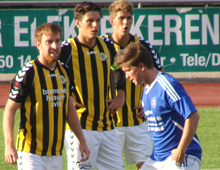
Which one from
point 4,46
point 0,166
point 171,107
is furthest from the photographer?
point 4,46

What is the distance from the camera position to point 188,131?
179 inches

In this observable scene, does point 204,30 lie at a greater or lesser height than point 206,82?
greater

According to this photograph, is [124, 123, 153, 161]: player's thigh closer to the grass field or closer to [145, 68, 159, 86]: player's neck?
the grass field

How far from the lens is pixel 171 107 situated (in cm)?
470

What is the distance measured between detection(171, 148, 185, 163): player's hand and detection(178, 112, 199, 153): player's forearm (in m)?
0.05

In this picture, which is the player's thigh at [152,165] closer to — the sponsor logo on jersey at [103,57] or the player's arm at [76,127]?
the player's arm at [76,127]

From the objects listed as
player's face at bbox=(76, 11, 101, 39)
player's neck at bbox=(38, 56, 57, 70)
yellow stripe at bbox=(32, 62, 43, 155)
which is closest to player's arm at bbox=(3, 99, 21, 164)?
yellow stripe at bbox=(32, 62, 43, 155)

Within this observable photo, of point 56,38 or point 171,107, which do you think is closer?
point 171,107

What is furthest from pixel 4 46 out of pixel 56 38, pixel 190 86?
pixel 56 38

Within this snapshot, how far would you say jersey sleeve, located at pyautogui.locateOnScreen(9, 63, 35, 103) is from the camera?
16.2ft

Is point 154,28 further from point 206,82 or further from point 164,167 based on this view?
point 164,167

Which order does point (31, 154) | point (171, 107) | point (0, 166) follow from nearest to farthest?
1. point (171, 107)
2. point (31, 154)
3. point (0, 166)

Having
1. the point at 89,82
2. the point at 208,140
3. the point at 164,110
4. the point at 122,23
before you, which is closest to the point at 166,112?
the point at 164,110

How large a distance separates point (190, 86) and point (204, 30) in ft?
5.70
